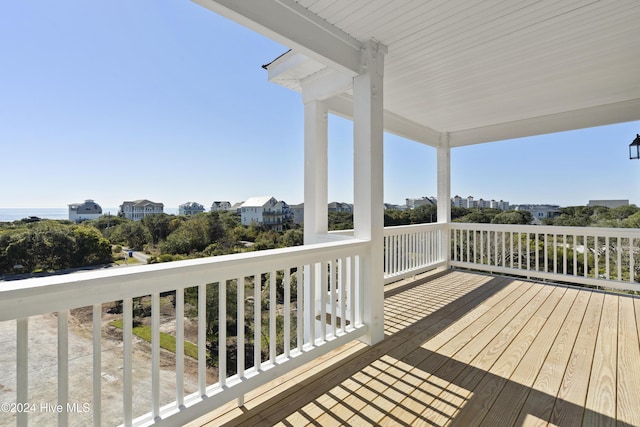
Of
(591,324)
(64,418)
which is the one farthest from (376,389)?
(591,324)

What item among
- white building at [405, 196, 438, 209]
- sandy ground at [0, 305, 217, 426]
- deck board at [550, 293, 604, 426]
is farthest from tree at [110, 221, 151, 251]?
white building at [405, 196, 438, 209]

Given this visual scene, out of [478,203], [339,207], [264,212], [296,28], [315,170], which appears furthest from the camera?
[478,203]

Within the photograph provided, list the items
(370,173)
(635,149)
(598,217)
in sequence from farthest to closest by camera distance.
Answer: (598,217), (635,149), (370,173)

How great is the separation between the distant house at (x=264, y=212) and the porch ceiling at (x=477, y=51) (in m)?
1.30

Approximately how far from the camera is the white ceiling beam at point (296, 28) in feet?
5.68

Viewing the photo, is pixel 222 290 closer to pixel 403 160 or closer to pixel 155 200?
pixel 155 200

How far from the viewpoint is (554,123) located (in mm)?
4535

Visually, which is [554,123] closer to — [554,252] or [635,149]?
[635,149]

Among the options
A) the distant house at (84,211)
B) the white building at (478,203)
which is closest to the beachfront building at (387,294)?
the distant house at (84,211)

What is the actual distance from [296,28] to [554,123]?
4510 mm

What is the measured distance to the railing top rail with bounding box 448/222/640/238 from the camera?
3990 millimetres

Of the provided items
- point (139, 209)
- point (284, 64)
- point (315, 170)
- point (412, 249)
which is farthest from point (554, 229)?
point (139, 209)

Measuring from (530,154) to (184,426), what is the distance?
8.08 meters

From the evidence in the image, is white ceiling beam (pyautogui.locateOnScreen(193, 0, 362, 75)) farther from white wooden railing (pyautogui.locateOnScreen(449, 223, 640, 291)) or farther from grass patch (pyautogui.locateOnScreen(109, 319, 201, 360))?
white wooden railing (pyautogui.locateOnScreen(449, 223, 640, 291))
